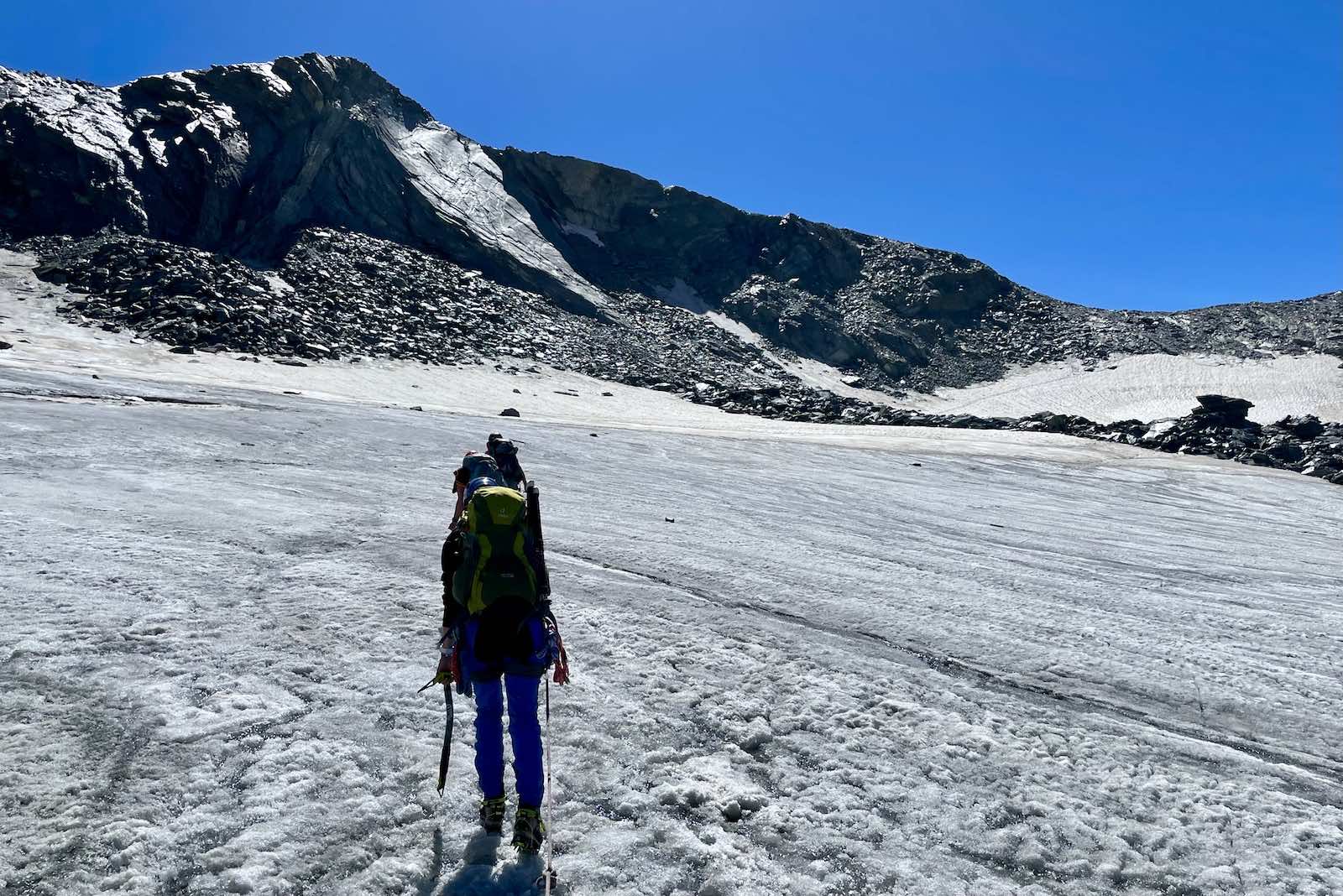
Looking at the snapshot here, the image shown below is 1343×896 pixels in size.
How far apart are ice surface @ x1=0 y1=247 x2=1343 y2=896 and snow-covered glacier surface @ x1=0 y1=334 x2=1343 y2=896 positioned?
3 cm

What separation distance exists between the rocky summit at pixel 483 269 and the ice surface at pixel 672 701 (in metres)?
25.3

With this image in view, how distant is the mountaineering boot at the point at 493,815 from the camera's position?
161 inches

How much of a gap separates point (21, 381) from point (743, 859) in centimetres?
2298

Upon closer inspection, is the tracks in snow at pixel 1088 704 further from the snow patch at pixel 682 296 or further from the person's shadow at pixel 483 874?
the snow patch at pixel 682 296

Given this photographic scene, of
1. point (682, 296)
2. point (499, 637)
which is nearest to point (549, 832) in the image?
point (499, 637)

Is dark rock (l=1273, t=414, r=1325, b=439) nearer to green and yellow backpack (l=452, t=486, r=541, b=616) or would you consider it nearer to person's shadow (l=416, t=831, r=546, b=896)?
green and yellow backpack (l=452, t=486, r=541, b=616)

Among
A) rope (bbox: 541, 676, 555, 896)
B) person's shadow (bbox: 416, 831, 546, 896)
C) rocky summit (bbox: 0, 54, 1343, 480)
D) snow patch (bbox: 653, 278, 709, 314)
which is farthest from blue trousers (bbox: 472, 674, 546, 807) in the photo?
snow patch (bbox: 653, 278, 709, 314)

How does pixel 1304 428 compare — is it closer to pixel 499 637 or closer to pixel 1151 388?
pixel 1151 388

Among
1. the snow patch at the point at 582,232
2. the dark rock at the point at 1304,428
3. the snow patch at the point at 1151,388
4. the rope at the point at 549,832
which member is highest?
the snow patch at the point at 582,232

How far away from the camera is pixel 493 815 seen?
13.4ft

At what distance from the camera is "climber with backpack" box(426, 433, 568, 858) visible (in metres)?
3.92

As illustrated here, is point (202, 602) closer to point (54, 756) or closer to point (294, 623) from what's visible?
point (294, 623)

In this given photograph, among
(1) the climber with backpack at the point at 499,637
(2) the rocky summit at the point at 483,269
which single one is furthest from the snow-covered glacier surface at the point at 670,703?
(2) the rocky summit at the point at 483,269

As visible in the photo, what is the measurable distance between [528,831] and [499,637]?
103 centimetres
